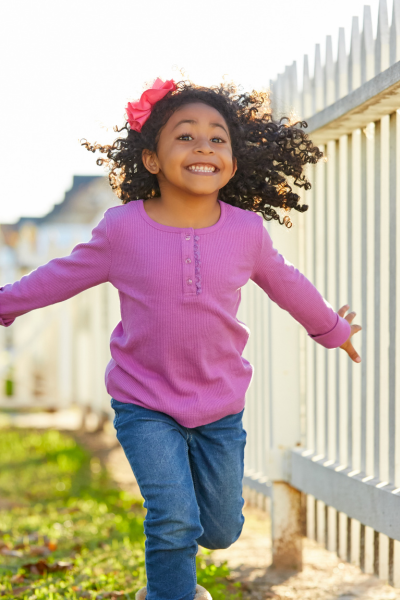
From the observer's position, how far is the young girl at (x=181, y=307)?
224 centimetres

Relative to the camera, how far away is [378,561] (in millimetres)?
2846

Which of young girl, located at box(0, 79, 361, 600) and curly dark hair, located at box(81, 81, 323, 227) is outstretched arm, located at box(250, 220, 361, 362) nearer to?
young girl, located at box(0, 79, 361, 600)

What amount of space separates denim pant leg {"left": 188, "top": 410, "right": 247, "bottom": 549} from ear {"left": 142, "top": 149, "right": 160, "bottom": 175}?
85 centimetres

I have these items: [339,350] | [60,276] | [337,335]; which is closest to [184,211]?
[60,276]

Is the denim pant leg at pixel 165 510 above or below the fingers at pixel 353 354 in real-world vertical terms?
below

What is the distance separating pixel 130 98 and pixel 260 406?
1924 millimetres

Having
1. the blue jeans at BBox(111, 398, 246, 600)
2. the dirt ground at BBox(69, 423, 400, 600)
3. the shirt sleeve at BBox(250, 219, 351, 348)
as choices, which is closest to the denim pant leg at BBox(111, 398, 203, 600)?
the blue jeans at BBox(111, 398, 246, 600)

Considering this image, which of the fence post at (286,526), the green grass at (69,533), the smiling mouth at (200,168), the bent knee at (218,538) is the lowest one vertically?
the green grass at (69,533)

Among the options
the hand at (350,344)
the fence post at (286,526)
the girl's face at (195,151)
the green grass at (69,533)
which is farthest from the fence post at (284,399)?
the girl's face at (195,151)

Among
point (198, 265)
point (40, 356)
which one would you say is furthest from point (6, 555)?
point (40, 356)

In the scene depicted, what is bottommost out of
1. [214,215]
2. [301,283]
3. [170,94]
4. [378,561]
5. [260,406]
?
[378,561]

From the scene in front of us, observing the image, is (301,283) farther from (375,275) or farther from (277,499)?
(277,499)

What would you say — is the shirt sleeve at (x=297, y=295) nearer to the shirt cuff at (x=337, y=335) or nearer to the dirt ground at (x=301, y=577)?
the shirt cuff at (x=337, y=335)

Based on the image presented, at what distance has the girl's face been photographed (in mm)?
2346
